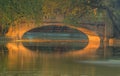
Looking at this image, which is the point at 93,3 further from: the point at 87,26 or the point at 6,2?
the point at 6,2

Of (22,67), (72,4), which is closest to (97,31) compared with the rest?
(72,4)

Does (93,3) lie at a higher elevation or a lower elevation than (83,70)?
higher

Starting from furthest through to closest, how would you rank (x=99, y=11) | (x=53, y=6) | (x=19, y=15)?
1. (x=99, y=11)
2. (x=53, y=6)
3. (x=19, y=15)

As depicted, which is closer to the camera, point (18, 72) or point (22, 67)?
point (18, 72)

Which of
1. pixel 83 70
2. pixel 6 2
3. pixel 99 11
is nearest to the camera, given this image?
pixel 6 2

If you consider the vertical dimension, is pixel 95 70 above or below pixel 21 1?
below

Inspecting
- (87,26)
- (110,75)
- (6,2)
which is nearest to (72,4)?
(87,26)

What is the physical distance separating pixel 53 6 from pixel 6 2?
29.1 m

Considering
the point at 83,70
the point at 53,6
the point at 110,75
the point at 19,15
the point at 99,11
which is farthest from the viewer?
the point at 99,11

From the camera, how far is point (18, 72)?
2319 cm

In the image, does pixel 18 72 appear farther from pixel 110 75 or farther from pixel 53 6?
pixel 53 6

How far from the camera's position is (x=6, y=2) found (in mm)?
19016

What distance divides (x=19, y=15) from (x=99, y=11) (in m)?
32.1

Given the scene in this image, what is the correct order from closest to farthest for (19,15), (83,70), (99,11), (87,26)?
(19,15)
(83,70)
(99,11)
(87,26)
